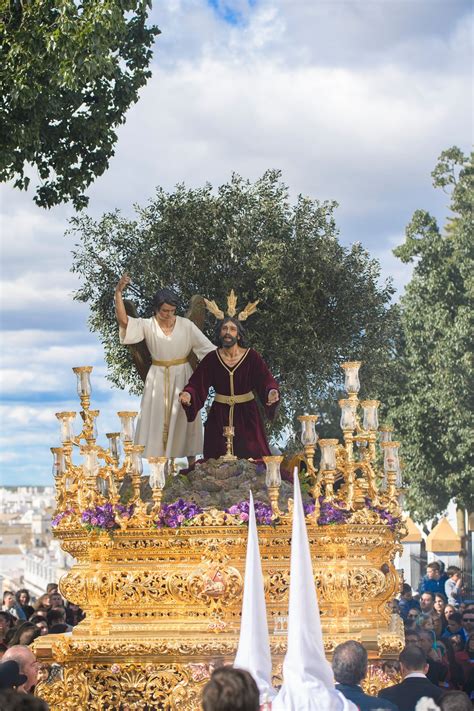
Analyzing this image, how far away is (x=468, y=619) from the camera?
15.7 metres

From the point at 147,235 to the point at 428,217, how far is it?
14178 millimetres

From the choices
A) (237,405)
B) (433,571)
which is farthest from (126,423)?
(433,571)

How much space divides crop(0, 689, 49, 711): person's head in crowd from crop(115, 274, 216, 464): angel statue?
27.9 ft

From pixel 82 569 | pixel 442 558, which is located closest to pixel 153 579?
pixel 82 569

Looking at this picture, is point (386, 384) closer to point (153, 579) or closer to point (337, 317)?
point (337, 317)

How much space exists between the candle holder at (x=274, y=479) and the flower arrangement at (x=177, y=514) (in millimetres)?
777

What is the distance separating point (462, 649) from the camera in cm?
1403

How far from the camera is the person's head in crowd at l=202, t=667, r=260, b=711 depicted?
19.2ft

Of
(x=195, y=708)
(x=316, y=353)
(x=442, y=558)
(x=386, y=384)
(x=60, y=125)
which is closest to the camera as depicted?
(x=195, y=708)

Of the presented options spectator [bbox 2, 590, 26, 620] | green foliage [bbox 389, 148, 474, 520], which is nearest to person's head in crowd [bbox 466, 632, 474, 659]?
spectator [bbox 2, 590, 26, 620]

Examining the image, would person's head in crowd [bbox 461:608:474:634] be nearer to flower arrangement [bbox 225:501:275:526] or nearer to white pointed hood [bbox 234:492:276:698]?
flower arrangement [bbox 225:501:275:526]

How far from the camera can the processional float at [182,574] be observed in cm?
1256

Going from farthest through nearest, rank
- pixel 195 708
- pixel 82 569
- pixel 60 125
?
pixel 60 125
pixel 82 569
pixel 195 708

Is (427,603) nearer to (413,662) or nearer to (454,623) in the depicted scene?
(454,623)
